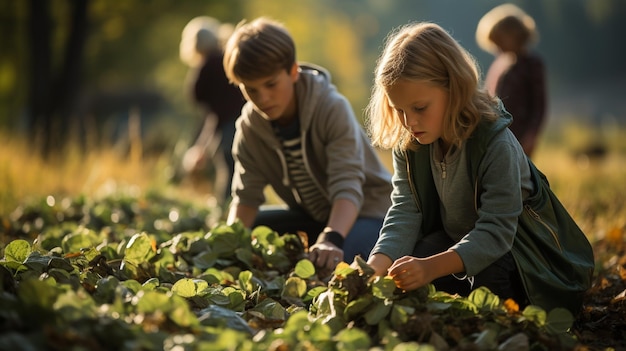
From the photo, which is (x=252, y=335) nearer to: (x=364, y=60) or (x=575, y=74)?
(x=364, y=60)

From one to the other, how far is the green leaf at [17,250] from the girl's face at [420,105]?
60.4 inches

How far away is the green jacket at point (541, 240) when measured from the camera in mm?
2850

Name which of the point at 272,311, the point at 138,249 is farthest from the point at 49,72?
the point at 272,311

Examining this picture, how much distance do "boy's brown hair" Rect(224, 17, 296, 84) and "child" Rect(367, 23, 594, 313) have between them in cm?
85

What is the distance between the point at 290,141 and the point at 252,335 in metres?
1.87

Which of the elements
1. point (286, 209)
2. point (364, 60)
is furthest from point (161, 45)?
point (364, 60)

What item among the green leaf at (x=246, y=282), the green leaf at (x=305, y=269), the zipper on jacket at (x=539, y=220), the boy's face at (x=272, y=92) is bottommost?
the green leaf at (x=246, y=282)

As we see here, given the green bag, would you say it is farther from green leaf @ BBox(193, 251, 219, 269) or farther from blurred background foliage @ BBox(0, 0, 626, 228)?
green leaf @ BBox(193, 251, 219, 269)

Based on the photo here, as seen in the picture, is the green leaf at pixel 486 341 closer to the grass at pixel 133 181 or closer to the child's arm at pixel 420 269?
the child's arm at pixel 420 269

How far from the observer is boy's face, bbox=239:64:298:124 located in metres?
3.85

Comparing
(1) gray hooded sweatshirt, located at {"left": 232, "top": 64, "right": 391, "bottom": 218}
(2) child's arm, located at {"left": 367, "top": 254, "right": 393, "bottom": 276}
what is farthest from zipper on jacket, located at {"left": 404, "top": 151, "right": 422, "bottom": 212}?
(1) gray hooded sweatshirt, located at {"left": 232, "top": 64, "right": 391, "bottom": 218}

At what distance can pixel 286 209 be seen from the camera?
15.4 ft

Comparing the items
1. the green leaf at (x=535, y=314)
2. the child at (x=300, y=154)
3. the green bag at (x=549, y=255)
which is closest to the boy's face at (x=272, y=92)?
the child at (x=300, y=154)

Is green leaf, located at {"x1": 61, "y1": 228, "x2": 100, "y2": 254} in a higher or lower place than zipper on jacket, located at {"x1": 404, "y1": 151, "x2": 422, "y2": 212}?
lower
